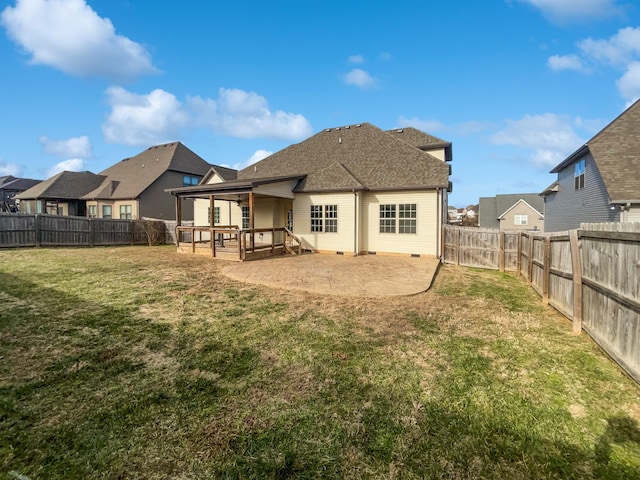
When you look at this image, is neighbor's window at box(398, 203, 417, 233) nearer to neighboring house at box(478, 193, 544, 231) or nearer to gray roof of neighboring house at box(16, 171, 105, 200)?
gray roof of neighboring house at box(16, 171, 105, 200)

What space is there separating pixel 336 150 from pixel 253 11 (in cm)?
789

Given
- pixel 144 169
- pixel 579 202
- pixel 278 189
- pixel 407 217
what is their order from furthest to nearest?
1. pixel 144 169
2. pixel 579 202
3. pixel 278 189
4. pixel 407 217

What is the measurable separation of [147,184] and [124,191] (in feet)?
7.52

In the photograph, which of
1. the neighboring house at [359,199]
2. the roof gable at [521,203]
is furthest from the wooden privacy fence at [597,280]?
the roof gable at [521,203]

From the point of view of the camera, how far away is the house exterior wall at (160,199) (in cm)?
2527

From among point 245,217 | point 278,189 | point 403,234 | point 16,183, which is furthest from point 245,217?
point 16,183

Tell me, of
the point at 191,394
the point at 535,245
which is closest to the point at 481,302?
the point at 535,245

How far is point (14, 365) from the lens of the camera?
148 inches

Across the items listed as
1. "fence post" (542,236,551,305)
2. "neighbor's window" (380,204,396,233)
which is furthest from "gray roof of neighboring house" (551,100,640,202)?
"fence post" (542,236,551,305)

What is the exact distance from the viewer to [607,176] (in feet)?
46.6

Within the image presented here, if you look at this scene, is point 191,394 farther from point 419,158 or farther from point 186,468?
point 419,158

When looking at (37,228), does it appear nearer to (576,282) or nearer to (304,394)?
(304,394)

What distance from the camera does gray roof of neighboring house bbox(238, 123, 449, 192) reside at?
1432cm

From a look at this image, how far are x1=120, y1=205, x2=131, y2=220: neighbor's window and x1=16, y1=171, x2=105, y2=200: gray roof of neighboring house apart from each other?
475cm
